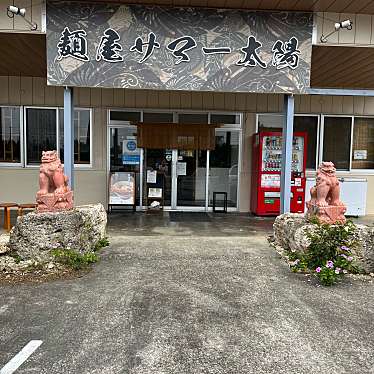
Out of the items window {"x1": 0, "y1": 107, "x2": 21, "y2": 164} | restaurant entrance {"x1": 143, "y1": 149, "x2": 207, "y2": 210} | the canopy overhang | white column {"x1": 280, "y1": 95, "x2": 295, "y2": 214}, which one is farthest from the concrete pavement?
window {"x1": 0, "y1": 107, "x2": 21, "y2": 164}

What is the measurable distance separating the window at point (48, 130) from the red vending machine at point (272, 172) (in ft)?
13.2

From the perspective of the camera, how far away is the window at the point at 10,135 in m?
8.98

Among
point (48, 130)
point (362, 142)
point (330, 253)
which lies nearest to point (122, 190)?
point (48, 130)

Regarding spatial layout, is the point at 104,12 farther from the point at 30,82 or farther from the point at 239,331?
the point at 239,331

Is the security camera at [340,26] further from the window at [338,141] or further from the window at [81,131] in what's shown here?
the window at [81,131]

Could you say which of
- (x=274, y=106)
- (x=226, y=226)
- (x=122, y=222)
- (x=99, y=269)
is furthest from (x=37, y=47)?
(x=274, y=106)

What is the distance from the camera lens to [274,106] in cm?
924

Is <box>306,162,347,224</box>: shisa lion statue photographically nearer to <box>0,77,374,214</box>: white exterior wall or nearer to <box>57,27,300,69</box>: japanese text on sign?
<box>57,27,300,69</box>: japanese text on sign

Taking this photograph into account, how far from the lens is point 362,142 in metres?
9.53

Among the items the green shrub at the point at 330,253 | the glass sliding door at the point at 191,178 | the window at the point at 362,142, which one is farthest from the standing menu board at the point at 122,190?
the window at the point at 362,142

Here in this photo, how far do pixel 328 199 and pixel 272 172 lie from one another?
3439 millimetres

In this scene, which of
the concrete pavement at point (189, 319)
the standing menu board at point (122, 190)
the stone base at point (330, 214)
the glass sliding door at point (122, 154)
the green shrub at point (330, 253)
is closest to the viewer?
the concrete pavement at point (189, 319)

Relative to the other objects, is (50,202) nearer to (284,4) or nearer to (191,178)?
(284,4)

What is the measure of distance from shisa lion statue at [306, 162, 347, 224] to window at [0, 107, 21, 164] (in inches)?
273
